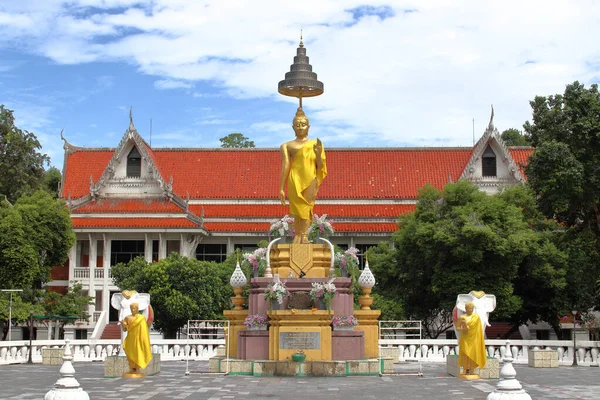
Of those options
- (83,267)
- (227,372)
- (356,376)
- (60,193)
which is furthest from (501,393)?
(60,193)

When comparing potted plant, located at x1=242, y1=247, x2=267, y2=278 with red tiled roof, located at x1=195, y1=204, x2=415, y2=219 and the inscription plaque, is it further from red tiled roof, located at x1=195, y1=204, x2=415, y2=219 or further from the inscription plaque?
red tiled roof, located at x1=195, y1=204, x2=415, y2=219

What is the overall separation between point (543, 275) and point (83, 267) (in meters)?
24.7

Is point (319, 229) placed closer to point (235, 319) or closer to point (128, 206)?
point (235, 319)

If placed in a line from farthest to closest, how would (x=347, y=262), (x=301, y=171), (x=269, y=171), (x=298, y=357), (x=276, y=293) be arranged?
1. (x=269, y=171)
2. (x=301, y=171)
3. (x=347, y=262)
4. (x=276, y=293)
5. (x=298, y=357)

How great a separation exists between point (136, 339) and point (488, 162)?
1333 inches

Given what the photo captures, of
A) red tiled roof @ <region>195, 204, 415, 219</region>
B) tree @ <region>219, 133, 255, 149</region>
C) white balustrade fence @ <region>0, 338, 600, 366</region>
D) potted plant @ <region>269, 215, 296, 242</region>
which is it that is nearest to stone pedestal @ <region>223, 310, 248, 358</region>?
potted plant @ <region>269, 215, 296, 242</region>

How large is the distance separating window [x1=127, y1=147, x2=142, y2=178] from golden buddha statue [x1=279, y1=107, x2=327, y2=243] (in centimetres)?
2850

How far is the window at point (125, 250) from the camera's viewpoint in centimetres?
4753

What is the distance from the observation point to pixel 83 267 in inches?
1853

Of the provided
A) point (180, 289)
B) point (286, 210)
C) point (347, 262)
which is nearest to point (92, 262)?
point (286, 210)

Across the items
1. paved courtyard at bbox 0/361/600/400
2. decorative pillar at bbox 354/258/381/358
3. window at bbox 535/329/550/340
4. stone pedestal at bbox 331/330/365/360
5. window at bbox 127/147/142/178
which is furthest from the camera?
window at bbox 127/147/142/178

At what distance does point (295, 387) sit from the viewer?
1683cm

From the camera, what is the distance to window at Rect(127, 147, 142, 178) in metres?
49.5

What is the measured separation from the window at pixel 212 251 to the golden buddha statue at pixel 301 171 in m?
27.2
